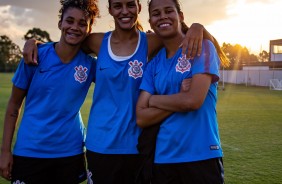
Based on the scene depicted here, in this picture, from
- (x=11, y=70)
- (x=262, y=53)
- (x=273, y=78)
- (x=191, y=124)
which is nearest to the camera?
(x=191, y=124)

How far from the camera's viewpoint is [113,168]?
2773 millimetres

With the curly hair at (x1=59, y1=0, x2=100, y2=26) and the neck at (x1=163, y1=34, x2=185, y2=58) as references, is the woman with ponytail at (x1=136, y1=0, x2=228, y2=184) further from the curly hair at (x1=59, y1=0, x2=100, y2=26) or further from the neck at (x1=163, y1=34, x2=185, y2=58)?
the curly hair at (x1=59, y1=0, x2=100, y2=26)

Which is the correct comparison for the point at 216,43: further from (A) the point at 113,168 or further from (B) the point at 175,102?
(A) the point at 113,168

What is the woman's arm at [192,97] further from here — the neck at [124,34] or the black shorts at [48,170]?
the black shorts at [48,170]

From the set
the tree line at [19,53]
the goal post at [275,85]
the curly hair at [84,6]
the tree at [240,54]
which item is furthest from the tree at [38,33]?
the curly hair at [84,6]

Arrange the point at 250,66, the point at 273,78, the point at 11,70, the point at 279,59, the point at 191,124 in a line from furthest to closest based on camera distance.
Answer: the point at 11,70
the point at 250,66
the point at 279,59
the point at 273,78
the point at 191,124

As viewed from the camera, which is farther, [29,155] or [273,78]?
[273,78]

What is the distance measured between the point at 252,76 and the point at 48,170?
40.5 meters

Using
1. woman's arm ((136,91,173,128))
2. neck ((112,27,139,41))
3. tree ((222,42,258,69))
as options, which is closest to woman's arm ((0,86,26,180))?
neck ((112,27,139,41))

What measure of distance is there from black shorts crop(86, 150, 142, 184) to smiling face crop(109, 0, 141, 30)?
106 centimetres

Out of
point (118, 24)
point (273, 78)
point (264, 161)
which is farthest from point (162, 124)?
point (273, 78)

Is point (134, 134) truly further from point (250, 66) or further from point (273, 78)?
point (250, 66)

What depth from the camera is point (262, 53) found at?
92.0 metres

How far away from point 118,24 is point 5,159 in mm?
1438
